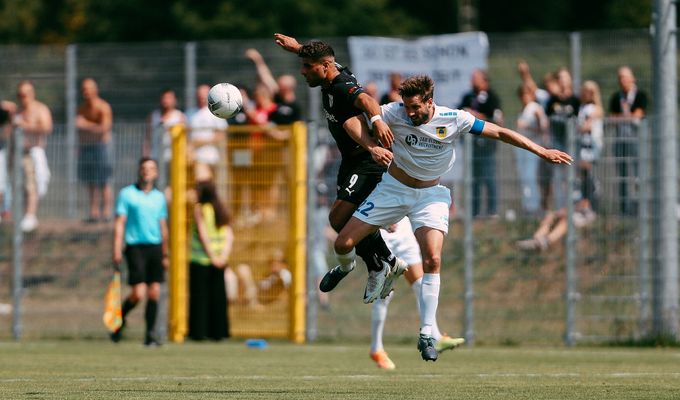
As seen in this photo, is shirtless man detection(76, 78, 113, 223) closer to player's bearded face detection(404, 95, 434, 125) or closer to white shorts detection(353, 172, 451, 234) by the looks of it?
white shorts detection(353, 172, 451, 234)

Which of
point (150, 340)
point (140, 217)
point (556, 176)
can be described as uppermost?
point (556, 176)

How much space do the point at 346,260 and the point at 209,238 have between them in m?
6.31

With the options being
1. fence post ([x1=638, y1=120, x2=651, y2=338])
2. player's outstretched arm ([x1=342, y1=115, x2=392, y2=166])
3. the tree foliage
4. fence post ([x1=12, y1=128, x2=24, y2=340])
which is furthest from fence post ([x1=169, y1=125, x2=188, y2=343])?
the tree foliage

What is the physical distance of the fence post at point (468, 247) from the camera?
64.9 feet

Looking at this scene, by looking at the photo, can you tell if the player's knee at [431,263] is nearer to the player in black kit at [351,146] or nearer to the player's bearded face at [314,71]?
the player in black kit at [351,146]

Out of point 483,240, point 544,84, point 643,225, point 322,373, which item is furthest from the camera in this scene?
point 544,84

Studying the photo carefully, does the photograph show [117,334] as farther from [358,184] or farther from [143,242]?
[358,184]

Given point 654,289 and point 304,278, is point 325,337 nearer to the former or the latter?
point 304,278

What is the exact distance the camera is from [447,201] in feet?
45.7

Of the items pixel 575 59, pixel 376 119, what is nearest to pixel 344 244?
pixel 376 119

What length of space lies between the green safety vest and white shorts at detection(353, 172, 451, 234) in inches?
249

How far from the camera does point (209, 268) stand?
19.8 m

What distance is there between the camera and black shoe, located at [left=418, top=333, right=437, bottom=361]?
12711 mm

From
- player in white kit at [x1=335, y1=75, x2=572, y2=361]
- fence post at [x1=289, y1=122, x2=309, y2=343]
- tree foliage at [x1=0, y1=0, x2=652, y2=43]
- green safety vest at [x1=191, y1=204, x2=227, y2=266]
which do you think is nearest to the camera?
player in white kit at [x1=335, y1=75, x2=572, y2=361]
